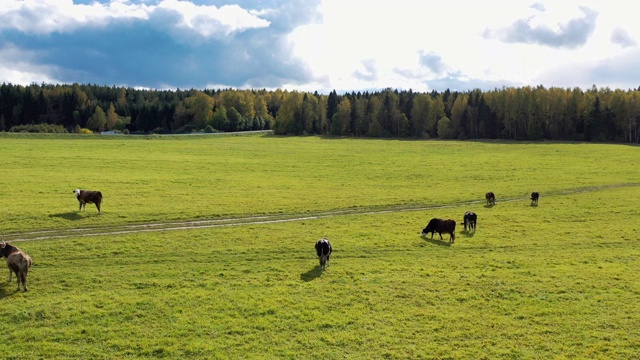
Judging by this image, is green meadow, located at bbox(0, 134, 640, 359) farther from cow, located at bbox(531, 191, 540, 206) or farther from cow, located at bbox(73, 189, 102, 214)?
cow, located at bbox(531, 191, 540, 206)

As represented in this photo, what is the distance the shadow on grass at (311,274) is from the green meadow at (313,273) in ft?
0.29

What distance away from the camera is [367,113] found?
13388 cm

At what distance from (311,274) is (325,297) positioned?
109 inches

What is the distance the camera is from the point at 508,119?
121062 millimetres

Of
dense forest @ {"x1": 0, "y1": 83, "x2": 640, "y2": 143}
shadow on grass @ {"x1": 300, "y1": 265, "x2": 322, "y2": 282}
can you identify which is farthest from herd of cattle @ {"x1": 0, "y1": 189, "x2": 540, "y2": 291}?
dense forest @ {"x1": 0, "y1": 83, "x2": 640, "y2": 143}

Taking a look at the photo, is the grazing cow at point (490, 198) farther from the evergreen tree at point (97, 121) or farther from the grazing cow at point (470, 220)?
the evergreen tree at point (97, 121)

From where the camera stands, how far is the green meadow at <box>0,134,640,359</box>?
591 inches

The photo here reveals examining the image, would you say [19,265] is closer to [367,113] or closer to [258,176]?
[258,176]

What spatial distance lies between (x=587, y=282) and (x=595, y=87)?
134m

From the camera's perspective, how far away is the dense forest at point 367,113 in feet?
382

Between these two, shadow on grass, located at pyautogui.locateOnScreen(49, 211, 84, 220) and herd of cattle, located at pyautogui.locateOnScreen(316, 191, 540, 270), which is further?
shadow on grass, located at pyautogui.locateOnScreen(49, 211, 84, 220)

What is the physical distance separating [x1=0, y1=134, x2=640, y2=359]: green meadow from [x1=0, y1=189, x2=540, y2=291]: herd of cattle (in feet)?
2.21

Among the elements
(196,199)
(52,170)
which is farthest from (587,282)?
(52,170)

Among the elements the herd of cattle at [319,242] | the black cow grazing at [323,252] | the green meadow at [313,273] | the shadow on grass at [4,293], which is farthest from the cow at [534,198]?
the shadow on grass at [4,293]
